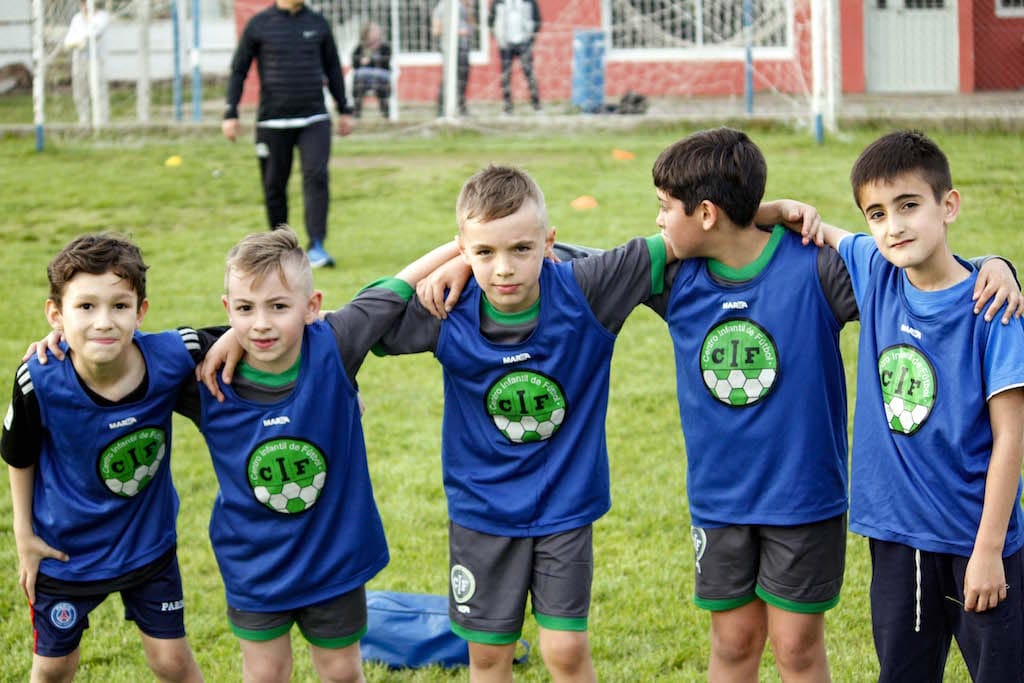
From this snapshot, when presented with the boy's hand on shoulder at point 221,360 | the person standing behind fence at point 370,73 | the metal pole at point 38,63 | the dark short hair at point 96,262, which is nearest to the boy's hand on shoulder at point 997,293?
the boy's hand on shoulder at point 221,360

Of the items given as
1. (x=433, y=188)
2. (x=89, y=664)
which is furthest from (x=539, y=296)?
(x=433, y=188)

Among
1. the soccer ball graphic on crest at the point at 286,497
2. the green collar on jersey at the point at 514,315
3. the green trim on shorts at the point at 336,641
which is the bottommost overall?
the green trim on shorts at the point at 336,641

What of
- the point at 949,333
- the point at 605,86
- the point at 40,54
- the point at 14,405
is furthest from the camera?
the point at 605,86

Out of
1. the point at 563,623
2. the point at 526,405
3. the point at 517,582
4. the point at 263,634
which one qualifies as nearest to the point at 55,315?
the point at 263,634

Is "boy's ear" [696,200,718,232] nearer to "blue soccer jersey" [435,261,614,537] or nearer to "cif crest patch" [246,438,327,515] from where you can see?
"blue soccer jersey" [435,261,614,537]

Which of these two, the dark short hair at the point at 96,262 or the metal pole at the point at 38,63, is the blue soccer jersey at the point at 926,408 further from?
the metal pole at the point at 38,63

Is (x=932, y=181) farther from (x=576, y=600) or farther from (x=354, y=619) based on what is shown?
(x=354, y=619)

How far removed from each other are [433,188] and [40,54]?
18.8 ft

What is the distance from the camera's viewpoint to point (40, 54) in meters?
15.2

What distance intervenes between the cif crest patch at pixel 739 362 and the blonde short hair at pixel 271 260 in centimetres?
108

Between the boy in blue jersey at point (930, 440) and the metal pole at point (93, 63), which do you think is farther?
the metal pole at point (93, 63)

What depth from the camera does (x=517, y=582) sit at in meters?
3.49

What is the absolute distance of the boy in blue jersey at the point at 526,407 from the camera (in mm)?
3434

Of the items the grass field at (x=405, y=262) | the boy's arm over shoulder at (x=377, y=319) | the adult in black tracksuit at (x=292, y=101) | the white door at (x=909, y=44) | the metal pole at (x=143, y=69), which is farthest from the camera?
the white door at (x=909, y=44)
